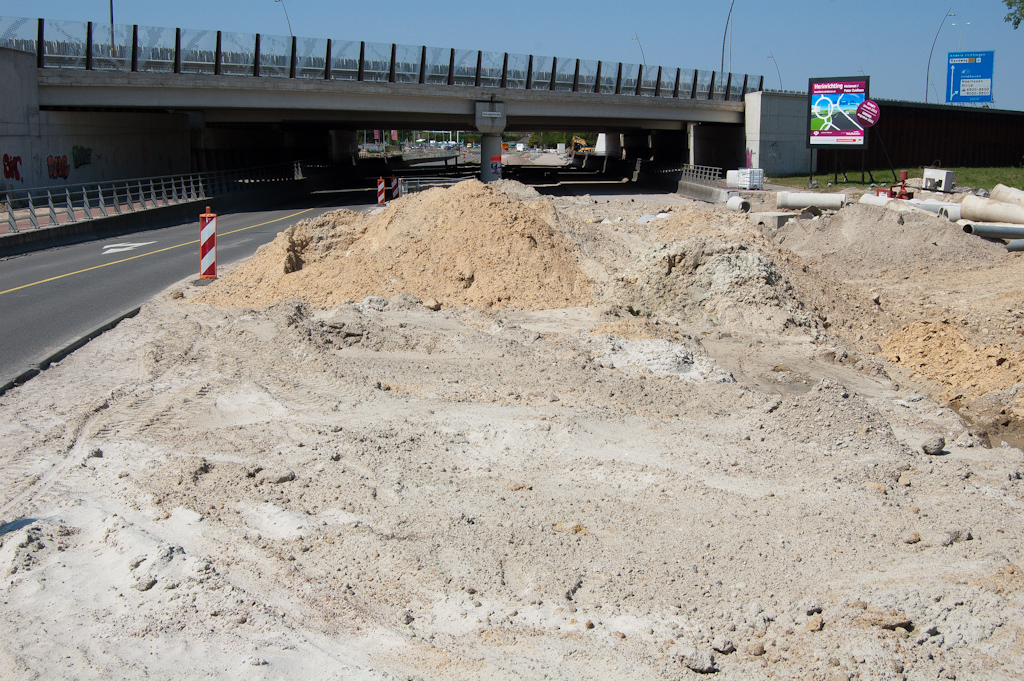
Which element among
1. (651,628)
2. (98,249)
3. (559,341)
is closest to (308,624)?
(651,628)

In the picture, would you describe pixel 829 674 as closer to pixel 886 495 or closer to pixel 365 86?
pixel 886 495

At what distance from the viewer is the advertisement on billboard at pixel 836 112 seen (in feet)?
119

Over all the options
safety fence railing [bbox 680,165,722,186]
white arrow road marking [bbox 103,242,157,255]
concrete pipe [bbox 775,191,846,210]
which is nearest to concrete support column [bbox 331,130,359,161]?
safety fence railing [bbox 680,165,722,186]

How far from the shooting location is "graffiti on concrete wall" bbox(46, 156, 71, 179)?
106 feet

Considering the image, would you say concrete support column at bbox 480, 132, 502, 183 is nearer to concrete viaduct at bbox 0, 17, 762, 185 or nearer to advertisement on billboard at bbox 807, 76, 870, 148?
concrete viaduct at bbox 0, 17, 762, 185

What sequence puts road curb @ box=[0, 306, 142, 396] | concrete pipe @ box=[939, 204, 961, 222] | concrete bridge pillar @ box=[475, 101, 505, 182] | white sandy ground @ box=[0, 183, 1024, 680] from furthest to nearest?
concrete bridge pillar @ box=[475, 101, 505, 182]
concrete pipe @ box=[939, 204, 961, 222]
road curb @ box=[0, 306, 142, 396]
white sandy ground @ box=[0, 183, 1024, 680]

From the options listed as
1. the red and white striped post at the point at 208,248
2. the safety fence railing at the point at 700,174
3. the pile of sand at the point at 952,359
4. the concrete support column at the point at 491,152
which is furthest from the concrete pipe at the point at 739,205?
the red and white striped post at the point at 208,248

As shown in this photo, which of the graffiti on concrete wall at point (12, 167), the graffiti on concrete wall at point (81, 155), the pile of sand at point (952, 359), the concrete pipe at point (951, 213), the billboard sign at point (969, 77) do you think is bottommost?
the pile of sand at point (952, 359)

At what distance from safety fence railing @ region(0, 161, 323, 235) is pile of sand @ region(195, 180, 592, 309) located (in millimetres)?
12004

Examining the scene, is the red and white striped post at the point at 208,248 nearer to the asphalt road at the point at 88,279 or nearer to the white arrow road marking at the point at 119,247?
the asphalt road at the point at 88,279

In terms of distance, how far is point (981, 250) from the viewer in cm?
1880

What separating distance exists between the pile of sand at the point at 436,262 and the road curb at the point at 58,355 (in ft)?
4.68

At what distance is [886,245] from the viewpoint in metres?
18.9

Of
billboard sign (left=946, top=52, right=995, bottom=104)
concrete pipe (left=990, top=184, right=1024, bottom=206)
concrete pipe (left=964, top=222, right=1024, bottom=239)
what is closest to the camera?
concrete pipe (left=964, top=222, right=1024, bottom=239)
